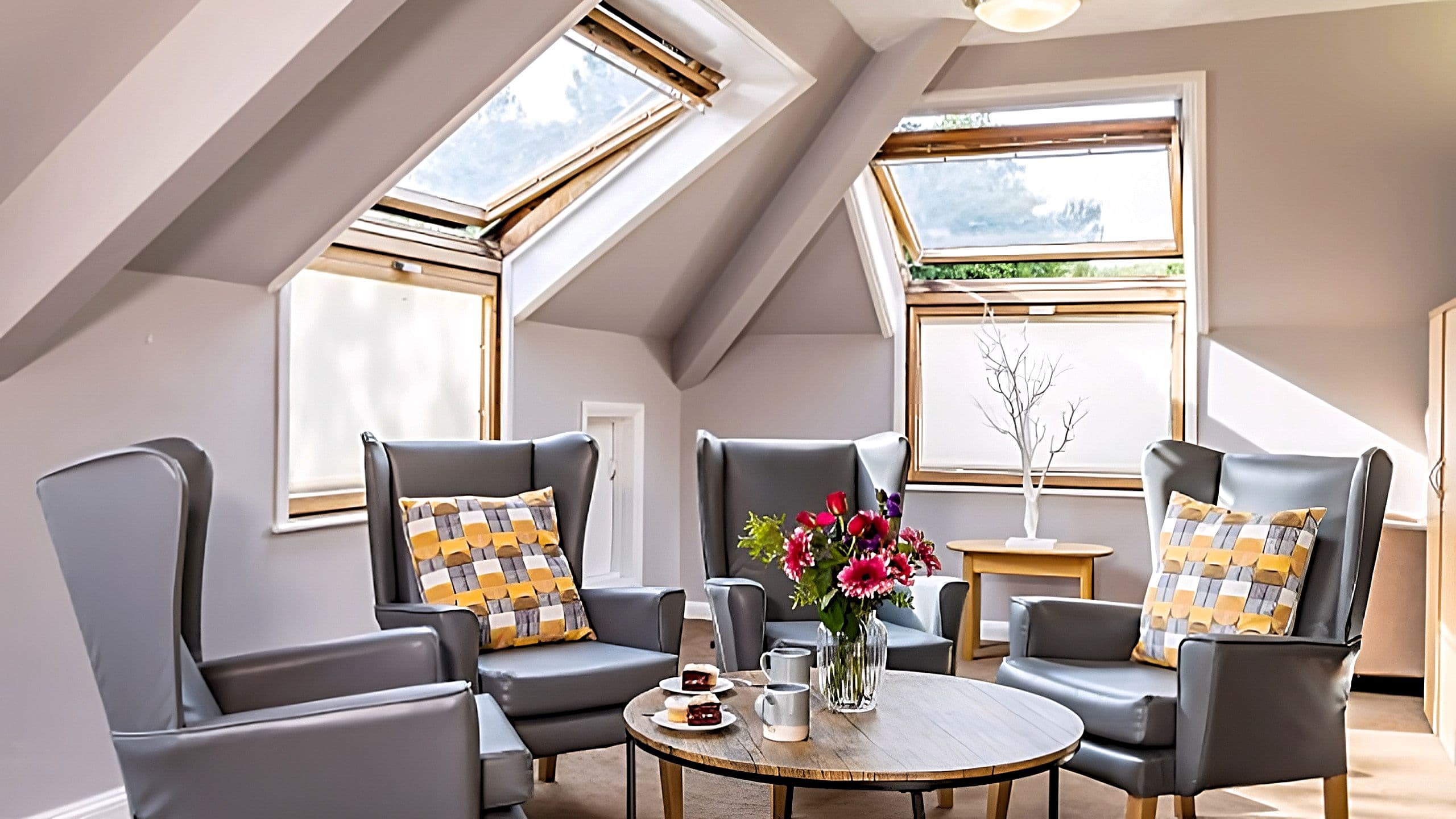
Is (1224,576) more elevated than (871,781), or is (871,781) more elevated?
(1224,576)

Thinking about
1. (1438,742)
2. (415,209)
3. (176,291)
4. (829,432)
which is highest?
→ (415,209)

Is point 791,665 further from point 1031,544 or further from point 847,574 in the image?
point 1031,544

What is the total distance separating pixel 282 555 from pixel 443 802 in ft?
6.00

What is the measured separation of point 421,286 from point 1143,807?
298cm

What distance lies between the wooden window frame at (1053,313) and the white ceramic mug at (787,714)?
3307 mm

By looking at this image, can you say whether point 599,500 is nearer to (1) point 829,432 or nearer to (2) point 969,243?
(1) point 829,432

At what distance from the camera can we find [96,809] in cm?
291

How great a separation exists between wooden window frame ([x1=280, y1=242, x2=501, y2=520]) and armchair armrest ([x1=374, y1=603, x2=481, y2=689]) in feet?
3.15

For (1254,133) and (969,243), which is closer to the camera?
(1254,133)

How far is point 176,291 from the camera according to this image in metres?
3.16

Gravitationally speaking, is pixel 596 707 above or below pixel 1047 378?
below

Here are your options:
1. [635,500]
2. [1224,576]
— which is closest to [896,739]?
[1224,576]

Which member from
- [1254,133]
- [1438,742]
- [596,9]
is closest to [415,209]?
[596,9]

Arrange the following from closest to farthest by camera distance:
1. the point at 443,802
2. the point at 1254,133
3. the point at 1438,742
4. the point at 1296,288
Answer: the point at 443,802 → the point at 1438,742 → the point at 1254,133 → the point at 1296,288
